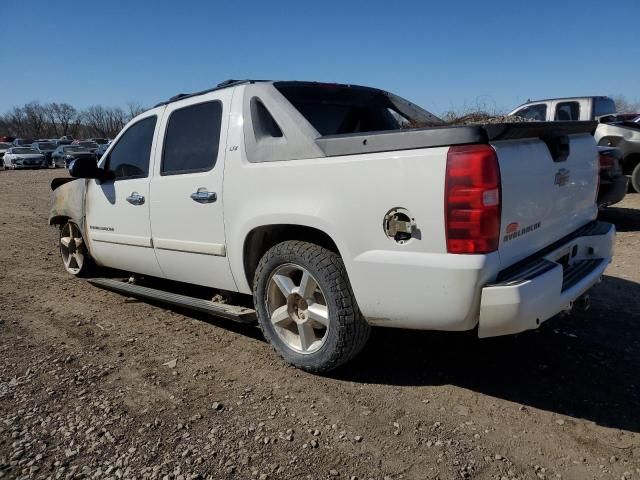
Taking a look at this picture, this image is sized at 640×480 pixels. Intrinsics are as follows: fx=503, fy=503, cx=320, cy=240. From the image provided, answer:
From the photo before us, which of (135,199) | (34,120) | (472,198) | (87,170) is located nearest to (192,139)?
(135,199)

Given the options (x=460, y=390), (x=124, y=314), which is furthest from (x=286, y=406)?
(x=124, y=314)

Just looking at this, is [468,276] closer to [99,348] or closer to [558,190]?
[558,190]

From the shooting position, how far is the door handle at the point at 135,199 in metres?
4.11

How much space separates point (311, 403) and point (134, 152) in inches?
108

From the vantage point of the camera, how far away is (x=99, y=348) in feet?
12.2

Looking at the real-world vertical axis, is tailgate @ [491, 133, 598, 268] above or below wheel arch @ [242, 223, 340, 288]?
above

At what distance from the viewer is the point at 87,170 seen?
449cm

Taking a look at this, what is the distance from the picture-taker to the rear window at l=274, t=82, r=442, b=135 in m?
3.68

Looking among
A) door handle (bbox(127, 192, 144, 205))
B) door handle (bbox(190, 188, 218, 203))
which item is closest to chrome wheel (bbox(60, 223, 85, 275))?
door handle (bbox(127, 192, 144, 205))

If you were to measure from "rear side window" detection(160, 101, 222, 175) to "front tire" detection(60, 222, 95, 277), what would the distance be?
74.6 inches

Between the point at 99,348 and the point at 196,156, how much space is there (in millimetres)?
1584

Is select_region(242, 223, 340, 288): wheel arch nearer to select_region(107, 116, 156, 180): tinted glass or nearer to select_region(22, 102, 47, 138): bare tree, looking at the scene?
select_region(107, 116, 156, 180): tinted glass

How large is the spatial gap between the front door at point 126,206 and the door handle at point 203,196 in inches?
26.5

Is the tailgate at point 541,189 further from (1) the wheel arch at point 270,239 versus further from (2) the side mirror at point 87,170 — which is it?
(2) the side mirror at point 87,170
